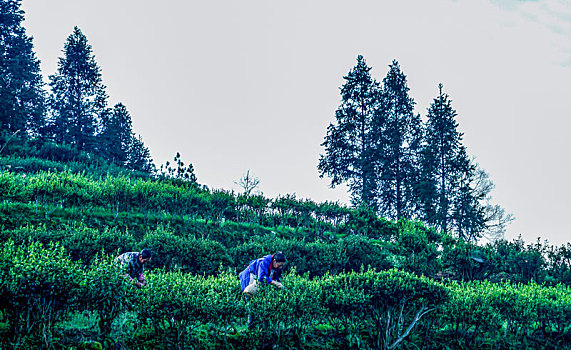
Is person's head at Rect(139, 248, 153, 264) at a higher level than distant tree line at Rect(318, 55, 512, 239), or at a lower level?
lower

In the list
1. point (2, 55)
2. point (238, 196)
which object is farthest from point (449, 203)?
point (2, 55)

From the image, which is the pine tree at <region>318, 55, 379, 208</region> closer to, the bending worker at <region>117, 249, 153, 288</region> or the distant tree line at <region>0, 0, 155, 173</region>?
the distant tree line at <region>0, 0, 155, 173</region>

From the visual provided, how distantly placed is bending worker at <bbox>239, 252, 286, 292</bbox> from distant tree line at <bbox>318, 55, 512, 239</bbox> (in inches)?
996

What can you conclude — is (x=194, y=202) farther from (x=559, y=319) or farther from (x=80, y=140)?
(x=80, y=140)

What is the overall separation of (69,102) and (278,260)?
3528 centimetres

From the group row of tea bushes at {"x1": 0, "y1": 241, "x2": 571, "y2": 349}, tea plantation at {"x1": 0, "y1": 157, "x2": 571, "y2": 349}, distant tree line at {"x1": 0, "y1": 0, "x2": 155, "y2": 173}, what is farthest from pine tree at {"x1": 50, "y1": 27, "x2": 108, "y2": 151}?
row of tea bushes at {"x1": 0, "y1": 241, "x2": 571, "y2": 349}

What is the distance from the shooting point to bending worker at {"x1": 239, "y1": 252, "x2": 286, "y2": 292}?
10320mm

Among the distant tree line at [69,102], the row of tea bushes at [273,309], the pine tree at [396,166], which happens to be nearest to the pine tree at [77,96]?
the distant tree line at [69,102]

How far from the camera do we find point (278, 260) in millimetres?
10281

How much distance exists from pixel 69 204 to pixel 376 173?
22882mm

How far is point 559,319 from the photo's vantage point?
13.5 meters

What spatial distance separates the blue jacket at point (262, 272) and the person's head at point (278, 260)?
3.4 inches

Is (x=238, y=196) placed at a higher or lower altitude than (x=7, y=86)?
lower

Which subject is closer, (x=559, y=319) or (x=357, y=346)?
(x=357, y=346)
